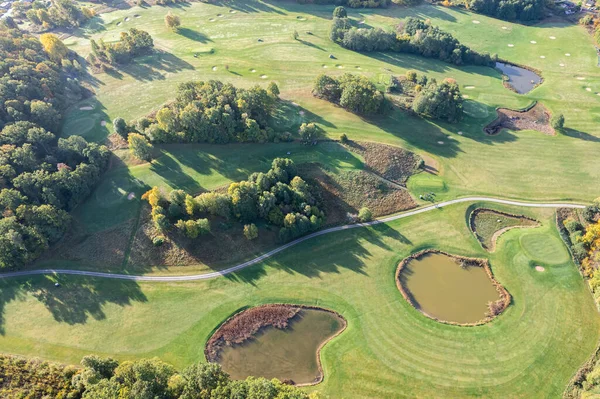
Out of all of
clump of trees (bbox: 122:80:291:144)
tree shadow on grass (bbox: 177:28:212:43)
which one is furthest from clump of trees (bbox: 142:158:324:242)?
tree shadow on grass (bbox: 177:28:212:43)

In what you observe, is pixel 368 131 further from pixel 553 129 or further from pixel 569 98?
pixel 569 98

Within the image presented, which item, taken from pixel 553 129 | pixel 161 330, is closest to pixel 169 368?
pixel 161 330

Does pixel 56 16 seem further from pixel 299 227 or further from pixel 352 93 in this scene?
pixel 299 227

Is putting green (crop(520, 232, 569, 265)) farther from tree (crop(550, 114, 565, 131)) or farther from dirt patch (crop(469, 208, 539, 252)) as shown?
tree (crop(550, 114, 565, 131))

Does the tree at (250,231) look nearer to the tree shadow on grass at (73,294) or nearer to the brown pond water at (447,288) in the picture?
the tree shadow on grass at (73,294)

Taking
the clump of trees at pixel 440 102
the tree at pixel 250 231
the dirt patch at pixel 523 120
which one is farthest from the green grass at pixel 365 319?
the clump of trees at pixel 440 102

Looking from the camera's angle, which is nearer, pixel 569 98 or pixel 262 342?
pixel 262 342

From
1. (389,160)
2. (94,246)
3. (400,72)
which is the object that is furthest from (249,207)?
(400,72)
